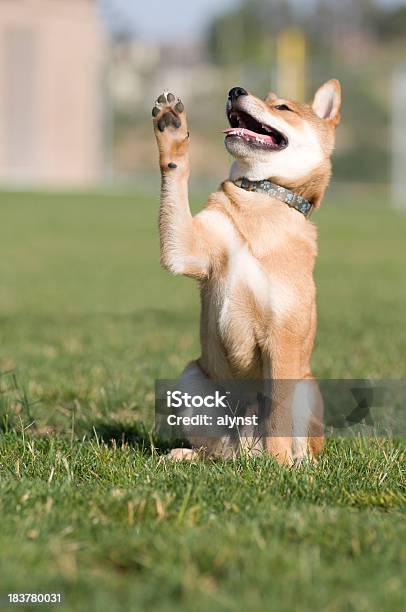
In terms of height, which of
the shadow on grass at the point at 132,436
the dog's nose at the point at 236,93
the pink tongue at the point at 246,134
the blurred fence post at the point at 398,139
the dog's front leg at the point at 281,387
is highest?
the blurred fence post at the point at 398,139

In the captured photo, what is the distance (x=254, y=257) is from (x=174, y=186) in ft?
1.34

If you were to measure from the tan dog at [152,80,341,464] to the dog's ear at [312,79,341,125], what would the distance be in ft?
1.40

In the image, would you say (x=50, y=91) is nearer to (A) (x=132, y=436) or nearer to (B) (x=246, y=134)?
(A) (x=132, y=436)

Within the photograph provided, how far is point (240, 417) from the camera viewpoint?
13.9 ft

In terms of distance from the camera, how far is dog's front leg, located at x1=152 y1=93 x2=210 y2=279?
3.86 m

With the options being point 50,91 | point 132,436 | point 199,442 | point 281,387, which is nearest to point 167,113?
point 281,387

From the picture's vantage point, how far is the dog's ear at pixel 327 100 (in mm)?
4691

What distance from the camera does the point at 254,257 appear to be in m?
3.99

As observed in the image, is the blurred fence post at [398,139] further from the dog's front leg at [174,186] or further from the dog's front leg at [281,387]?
the dog's front leg at [174,186]

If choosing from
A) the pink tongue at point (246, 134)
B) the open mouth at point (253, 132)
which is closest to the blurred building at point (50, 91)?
the open mouth at point (253, 132)

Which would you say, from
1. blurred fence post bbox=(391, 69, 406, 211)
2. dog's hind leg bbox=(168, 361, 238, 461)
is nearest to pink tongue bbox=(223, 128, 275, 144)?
dog's hind leg bbox=(168, 361, 238, 461)

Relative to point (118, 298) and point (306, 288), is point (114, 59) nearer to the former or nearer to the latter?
point (118, 298)

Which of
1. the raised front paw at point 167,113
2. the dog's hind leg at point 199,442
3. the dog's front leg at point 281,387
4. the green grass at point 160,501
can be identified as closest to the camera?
the green grass at point 160,501

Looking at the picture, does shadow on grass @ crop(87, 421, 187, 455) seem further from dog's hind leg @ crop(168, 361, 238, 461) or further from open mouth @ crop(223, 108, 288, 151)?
open mouth @ crop(223, 108, 288, 151)
